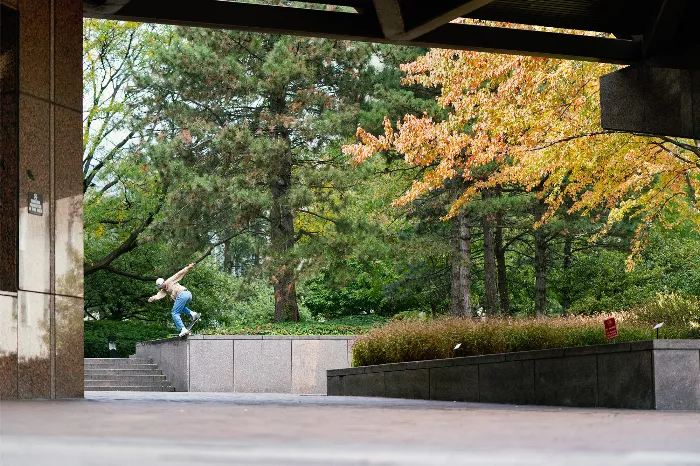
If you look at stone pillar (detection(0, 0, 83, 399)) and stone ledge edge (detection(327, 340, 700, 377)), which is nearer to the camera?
stone pillar (detection(0, 0, 83, 399))

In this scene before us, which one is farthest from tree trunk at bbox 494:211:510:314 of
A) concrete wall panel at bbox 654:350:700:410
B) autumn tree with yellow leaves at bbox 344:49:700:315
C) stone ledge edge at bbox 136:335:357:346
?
concrete wall panel at bbox 654:350:700:410

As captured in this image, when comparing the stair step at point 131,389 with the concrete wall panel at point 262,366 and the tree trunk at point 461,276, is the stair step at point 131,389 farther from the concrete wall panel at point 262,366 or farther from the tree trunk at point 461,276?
the tree trunk at point 461,276

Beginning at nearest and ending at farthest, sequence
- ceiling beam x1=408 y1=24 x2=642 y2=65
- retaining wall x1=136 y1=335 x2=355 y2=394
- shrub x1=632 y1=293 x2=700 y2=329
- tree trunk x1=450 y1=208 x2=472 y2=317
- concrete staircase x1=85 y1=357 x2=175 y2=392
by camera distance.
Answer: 1. ceiling beam x1=408 y1=24 x2=642 y2=65
2. shrub x1=632 y1=293 x2=700 y2=329
3. concrete staircase x1=85 y1=357 x2=175 y2=392
4. retaining wall x1=136 y1=335 x2=355 y2=394
5. tree trunk x1=450 y1=208 x2=472 y2=317

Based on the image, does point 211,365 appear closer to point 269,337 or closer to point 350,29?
point 269,337

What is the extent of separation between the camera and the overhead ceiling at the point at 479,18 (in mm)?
13727

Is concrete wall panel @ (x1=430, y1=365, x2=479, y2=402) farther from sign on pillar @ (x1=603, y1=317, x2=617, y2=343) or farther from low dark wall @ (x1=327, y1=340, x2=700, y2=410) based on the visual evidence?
sign on pillar @ (x1=603, y1=317, x2=617, y2=343)

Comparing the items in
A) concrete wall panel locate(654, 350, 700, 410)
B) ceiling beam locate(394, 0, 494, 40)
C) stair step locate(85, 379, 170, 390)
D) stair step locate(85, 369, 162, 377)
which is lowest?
stair step locate(85, 379, 170, 390)

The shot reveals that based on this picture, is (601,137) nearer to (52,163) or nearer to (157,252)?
(52,163)

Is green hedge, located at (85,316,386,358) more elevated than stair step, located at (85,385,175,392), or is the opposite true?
green hedge, located at (85,316,386,358)

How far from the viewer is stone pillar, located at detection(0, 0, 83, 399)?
34.9ft

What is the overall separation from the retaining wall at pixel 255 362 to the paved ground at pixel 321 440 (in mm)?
19009

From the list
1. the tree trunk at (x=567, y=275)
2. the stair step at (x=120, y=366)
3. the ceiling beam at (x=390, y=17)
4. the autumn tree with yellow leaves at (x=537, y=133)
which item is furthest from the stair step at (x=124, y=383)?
the ceiling beam at (x=390, y=17)

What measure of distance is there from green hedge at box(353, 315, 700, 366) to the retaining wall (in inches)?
251

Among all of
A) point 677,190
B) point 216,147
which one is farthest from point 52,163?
point 216,147
